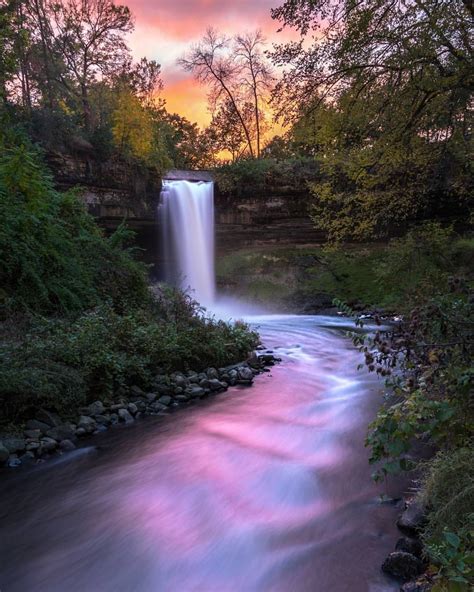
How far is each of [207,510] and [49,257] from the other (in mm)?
6634

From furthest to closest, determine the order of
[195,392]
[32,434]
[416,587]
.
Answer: [195,392], [32,434], [416,587]

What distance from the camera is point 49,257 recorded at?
361 inches

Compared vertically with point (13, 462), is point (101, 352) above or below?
above

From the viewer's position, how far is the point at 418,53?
25.7 feet

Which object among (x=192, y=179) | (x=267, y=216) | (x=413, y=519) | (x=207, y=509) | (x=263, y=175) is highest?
(x=263, y=175)

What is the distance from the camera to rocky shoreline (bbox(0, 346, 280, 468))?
17.7ft

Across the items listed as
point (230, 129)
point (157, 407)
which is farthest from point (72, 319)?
point (230, 129)

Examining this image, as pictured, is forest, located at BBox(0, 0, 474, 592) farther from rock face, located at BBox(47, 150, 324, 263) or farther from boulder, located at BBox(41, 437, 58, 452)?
rock face, located at BBox(47, 150, 324, 263)

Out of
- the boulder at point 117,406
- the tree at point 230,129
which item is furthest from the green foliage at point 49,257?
the tree at point 230,129

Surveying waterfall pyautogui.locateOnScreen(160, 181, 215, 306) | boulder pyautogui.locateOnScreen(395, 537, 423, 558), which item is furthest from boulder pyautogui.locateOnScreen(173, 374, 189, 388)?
waterfall pyautogui.locateOnScreen(160, 181, 215, 306)

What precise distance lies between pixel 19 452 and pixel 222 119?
33077mm

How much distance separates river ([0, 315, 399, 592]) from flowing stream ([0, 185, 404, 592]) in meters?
0.01

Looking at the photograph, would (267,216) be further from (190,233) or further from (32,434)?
(32,434)

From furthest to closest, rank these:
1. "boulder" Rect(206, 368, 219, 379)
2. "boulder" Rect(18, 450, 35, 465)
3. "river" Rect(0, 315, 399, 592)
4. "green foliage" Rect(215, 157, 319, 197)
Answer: "green foliage" Rect(215, 157, 319, 197), "boulder" Rect(206, 368, 219, 379), "boulder" Rect(18, 450, 35, 465), "river" Rect(0, 315, 399, 592)
